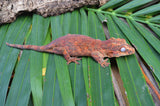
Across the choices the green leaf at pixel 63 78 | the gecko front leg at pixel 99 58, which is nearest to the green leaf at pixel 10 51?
the green leaf at pixel 63 78

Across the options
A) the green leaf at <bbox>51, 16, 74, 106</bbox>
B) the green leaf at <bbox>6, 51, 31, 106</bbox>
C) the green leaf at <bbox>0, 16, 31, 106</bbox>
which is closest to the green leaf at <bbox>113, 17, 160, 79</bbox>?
the green leaf at <bbox>51, 16, 74, 106</bbox>

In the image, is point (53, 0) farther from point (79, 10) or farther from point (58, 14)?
point (79, 10)

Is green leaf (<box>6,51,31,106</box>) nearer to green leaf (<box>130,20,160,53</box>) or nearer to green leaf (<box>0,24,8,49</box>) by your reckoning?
green leaf (<box>0,24,8,49</box>)

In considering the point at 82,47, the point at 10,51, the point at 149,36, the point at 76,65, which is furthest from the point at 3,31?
the point at 149,36

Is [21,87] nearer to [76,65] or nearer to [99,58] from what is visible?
[76,65]

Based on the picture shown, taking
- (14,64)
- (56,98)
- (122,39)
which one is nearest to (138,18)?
(122,39)
